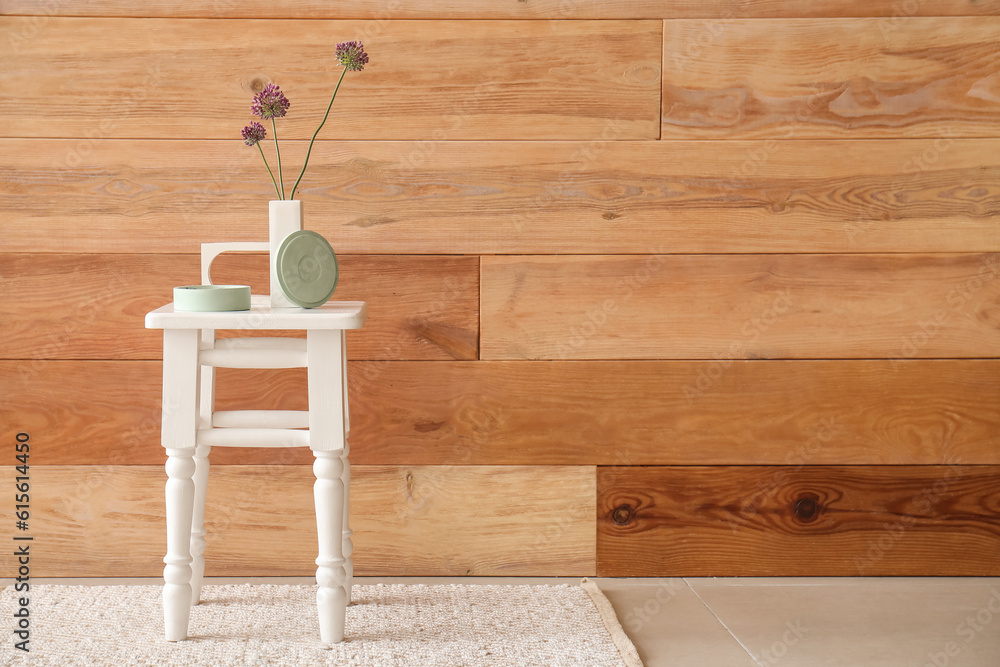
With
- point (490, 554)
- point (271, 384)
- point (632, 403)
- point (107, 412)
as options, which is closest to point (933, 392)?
point (632, 403)

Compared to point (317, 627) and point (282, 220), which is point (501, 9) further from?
point (317, 627)

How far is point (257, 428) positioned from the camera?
1152 millimetres

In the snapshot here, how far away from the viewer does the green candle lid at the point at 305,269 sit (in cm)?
112

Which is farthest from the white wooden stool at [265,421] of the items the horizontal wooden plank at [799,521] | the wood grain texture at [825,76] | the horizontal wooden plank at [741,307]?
the wood grain texture at [825,76]

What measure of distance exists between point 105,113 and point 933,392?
54.4 inches

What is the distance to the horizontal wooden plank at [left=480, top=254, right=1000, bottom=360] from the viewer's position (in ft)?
4.62

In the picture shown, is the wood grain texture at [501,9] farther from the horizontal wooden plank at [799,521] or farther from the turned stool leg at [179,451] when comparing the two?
the horizontal wooden plank at [799,521]

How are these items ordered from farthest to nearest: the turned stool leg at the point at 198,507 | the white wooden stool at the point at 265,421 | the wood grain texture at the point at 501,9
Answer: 1. the wood grain texture at the point at 501,9
2. the turned stool leg at the point at 198,507
3. the white wooden stool at the point at 265,421

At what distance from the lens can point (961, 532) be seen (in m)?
1.45

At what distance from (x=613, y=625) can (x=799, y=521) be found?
0.42 metres

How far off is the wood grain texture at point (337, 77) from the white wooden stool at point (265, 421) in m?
0.38

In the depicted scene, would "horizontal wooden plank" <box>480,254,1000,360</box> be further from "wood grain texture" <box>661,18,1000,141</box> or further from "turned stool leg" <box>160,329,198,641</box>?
"turned stool leg" <box>160,329,198,641</box>

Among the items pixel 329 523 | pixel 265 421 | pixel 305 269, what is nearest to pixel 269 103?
pixel 305 269

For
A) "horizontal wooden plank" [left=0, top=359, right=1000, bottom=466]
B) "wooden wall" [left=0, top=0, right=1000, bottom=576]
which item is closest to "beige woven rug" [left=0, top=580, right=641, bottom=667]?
"wooden wall" [left=0, top=0, right=1000, bottom=576]
